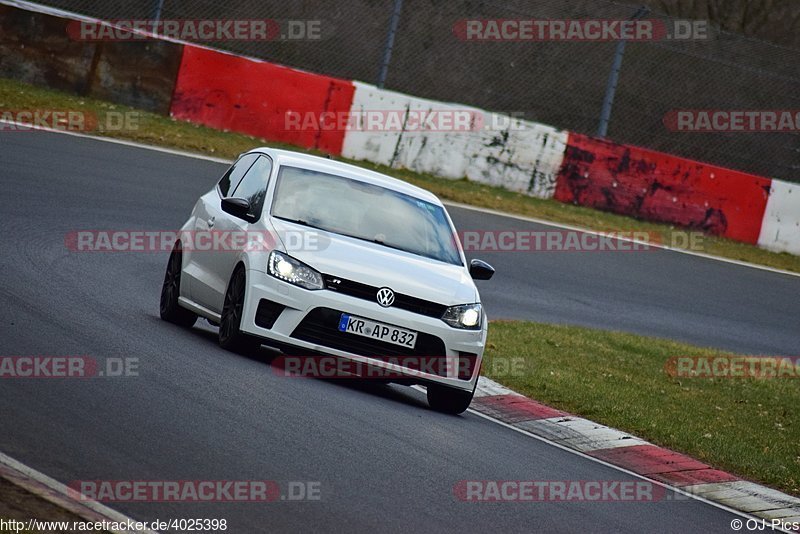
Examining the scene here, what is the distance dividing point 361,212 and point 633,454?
8.68 feet

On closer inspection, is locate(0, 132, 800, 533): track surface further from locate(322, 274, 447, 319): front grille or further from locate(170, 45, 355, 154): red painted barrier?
locate(170, 45, 355, 154): red painted barrier

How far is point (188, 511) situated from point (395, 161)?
16777mm

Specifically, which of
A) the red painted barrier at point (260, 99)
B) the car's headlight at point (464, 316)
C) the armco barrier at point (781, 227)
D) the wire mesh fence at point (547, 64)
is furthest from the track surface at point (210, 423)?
the wire mesh fence at point (547, 64)

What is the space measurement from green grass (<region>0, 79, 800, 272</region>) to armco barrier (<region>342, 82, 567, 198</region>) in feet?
0.65

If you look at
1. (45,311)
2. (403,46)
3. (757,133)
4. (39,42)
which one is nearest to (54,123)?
(39,42)

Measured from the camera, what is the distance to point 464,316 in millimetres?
10086

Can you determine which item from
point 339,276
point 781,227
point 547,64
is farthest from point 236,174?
point 547,64

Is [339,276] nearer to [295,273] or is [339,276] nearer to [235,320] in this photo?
[295,273]

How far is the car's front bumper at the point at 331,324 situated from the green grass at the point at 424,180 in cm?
1138

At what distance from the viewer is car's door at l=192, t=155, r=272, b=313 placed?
10.4 m

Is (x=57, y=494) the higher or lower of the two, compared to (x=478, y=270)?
lower

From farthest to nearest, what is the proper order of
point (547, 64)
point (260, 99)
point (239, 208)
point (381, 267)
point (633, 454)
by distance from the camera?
point (547, 64) → point (260, 99) → point (239, 208) → point (633, 454) → point (381, 267)

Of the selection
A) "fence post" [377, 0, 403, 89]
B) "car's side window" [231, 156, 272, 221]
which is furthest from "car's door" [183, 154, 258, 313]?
"fence post" [377, 0, 403, 89]

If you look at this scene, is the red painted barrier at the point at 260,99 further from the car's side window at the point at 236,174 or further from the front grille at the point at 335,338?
the front grille at the point at 335,338
